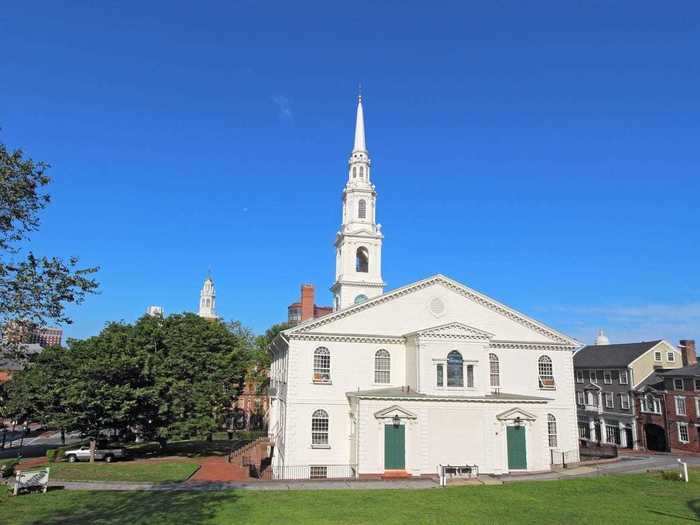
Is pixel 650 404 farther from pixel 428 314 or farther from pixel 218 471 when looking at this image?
pixel 218 471

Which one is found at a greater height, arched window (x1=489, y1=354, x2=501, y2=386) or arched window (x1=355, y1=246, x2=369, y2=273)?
arched window (x1=355, y1=246, x2=369, y2=273)

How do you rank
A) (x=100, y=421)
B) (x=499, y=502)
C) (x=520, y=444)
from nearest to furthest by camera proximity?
(x=499, y=502) → (x=520, y=444) → (x=100, y=421)

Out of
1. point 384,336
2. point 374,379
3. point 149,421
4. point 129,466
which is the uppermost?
point 384,336

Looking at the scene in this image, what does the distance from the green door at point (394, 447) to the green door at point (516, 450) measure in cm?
678

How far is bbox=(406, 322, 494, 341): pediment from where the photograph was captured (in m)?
34.9

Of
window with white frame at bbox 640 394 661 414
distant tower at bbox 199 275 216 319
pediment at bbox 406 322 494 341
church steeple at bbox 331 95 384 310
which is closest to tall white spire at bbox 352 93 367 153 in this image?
church steeple at bbox 331 95 384 310

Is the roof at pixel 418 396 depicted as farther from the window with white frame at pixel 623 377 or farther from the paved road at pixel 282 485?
the window with white frame at pixel 623 377

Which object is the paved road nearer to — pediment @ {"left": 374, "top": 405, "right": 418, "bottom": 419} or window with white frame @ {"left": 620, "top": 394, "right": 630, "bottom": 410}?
pediment @ {"left": 374, "top": 405, "right": 418, "bottom": 419}

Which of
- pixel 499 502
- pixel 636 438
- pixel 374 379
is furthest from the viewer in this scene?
pixel 636 438

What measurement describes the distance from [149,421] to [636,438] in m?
47.5

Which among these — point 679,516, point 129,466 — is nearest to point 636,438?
point 679,516

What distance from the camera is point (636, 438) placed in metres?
55.4

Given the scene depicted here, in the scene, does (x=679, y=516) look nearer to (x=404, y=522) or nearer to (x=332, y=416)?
(x=404, y=522)

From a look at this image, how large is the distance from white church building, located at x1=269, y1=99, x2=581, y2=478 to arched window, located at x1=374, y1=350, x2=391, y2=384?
0.22 ft
